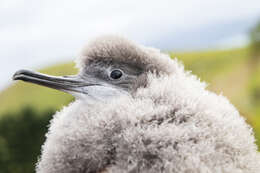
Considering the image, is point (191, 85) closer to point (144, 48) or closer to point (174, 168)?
point (144, 48)

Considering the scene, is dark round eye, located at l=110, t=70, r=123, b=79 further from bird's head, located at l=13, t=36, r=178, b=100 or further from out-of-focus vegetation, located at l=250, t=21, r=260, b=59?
out-of-focus vegetation, located at l=250, t=21, r=260, b=59

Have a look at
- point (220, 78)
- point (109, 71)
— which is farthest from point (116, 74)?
point (220, 78)

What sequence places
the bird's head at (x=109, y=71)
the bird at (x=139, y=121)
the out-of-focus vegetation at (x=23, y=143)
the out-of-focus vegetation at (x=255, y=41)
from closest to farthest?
1. the bird at (x=139, y=121)
2. the bird's head at (x=109, y=71)
3. the out-of-focus vegetation at (x=23, y=143)
4. the out-of-focus vegetation at (x=255, y=41)

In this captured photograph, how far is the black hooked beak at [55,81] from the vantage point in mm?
2721

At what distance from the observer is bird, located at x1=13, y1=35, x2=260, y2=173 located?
2238 mm

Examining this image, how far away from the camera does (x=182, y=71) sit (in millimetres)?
2725

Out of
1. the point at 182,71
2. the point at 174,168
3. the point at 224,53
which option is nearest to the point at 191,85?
the point at 182,71

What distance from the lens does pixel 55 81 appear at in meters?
2.76

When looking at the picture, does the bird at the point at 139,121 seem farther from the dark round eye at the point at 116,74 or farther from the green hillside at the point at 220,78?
the green hillside at the point at 220,78

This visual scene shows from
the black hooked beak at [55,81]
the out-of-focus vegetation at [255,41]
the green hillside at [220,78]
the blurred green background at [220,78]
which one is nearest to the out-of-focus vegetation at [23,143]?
the black hooked beak at [55,81]

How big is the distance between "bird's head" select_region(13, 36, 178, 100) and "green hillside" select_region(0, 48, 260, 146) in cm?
2390

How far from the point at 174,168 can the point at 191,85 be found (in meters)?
0.58

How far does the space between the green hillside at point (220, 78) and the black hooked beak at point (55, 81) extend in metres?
23.9

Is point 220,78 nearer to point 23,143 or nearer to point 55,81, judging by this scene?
point 23,143
